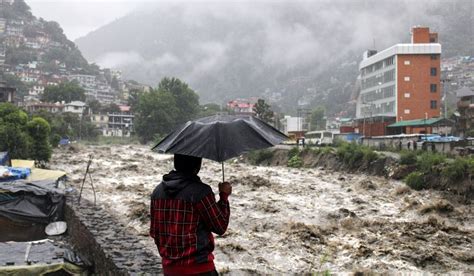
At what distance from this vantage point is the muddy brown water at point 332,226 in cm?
1012

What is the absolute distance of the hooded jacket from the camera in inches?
115

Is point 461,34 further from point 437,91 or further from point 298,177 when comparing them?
point 298,177

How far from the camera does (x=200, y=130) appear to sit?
3.24m

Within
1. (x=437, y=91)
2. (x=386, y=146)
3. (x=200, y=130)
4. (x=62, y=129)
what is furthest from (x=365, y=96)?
(x=200, y=130)

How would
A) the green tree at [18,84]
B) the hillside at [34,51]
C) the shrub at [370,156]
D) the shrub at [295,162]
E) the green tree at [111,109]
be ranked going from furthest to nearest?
the hillside at [34,51]
the green tree at [18,84]
the green tree at [111,109]
the shrub at [295,162]
the shrub at [370,156]

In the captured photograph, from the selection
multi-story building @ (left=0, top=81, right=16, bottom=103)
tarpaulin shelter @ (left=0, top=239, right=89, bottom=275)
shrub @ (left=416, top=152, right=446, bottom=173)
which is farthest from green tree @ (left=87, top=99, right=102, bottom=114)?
tarpaulin shelter @ (left=0, top=239, right=89, bottom=275)

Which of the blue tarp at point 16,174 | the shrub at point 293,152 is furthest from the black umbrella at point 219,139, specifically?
the shrub at point 293,152

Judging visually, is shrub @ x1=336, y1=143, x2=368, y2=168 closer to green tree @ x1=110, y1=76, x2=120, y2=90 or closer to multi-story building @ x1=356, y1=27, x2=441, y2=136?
multi-story building @ x1=356, y1=27, x2=441, y2=136

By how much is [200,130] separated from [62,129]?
67795mm

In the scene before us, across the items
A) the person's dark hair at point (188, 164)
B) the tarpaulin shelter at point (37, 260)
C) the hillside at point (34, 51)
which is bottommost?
the tarpaulin shelter at point (37, 260)

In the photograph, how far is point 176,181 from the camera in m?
2.98

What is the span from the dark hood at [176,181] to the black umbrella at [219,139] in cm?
15

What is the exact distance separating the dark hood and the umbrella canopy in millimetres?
149

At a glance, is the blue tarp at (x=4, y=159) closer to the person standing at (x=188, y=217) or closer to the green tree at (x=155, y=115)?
the person standing at (x=188, y=217)
